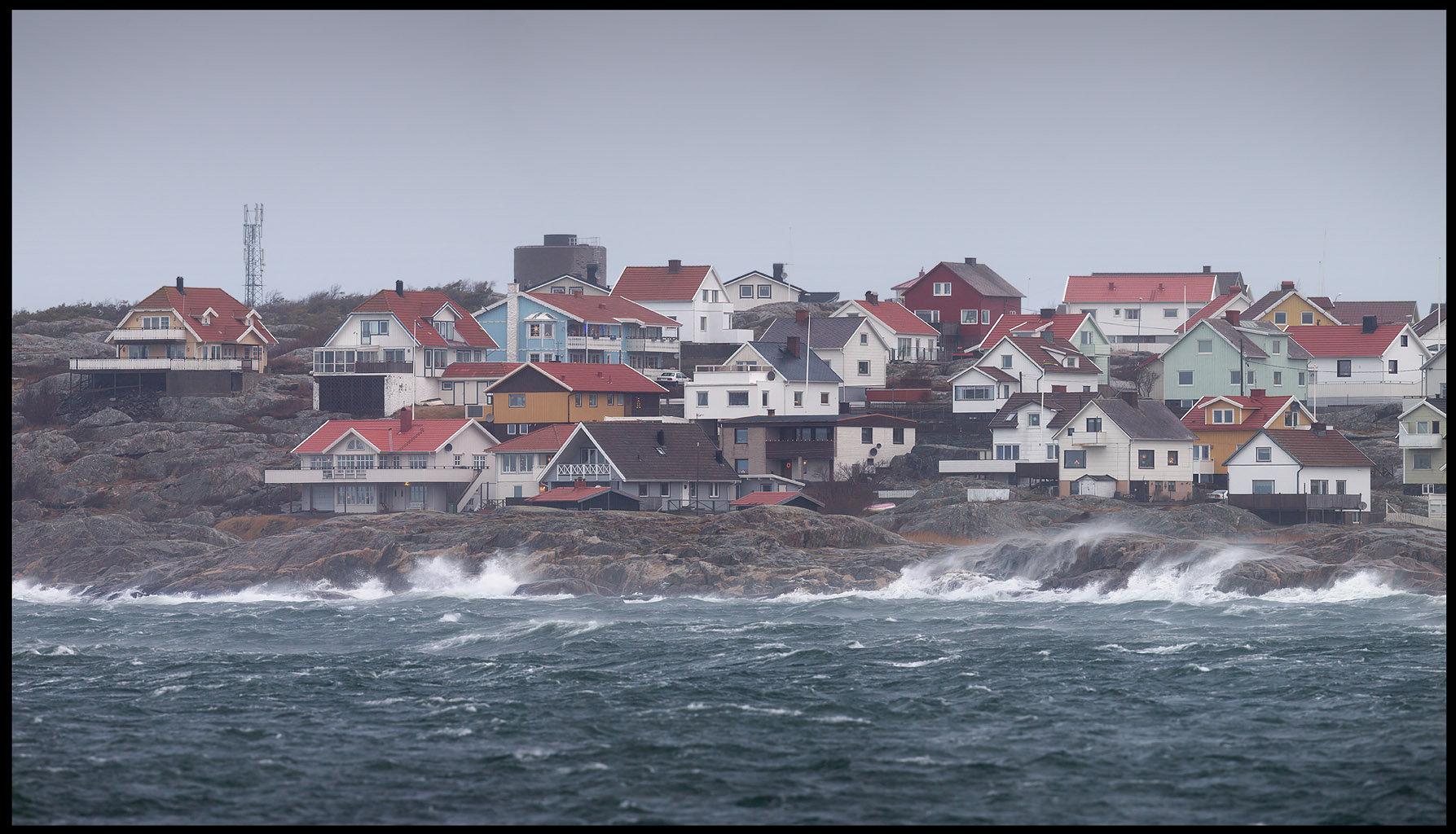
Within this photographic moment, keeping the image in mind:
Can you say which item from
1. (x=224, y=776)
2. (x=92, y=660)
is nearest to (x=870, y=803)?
(x=224, y=776)

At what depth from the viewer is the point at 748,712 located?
3928cm

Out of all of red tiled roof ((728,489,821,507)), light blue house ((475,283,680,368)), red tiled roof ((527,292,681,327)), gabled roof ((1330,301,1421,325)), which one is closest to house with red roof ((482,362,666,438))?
red tiled roof ((728,489,821,507))

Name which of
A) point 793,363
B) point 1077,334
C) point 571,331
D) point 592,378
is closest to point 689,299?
point 571,331

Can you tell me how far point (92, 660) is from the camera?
162 feet

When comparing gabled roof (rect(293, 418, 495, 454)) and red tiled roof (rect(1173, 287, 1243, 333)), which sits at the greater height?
red tiled roof (rect(1173, 287, 1243, 333))

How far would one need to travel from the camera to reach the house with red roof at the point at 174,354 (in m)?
97.2

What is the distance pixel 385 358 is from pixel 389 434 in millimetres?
15517

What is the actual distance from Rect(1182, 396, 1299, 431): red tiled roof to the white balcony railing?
61.6 meters

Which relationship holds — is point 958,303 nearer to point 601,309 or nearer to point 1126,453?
point 601,309

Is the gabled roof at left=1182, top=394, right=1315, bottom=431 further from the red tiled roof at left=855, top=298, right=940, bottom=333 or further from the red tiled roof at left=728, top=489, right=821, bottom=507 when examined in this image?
the red tiled roof at left=855, top=298, right=940, bottom=333

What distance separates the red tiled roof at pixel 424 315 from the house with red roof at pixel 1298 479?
162 feet

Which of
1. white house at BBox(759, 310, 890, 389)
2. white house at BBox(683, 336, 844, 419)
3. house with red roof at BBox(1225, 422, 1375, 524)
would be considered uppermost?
white house at BBox(759, 310, 890, 389)

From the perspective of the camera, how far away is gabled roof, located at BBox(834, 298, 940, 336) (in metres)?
111

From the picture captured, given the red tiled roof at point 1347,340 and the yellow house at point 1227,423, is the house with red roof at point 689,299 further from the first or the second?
the yellow house at point 1227,423
